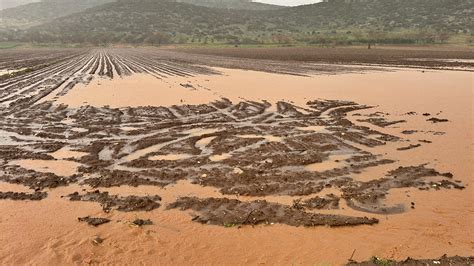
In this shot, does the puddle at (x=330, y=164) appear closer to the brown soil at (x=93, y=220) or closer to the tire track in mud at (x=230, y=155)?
the tire track in mud at (x=230, y=155)

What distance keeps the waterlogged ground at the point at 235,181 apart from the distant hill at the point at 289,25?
83727mm

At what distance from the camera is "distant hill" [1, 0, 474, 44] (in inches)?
4353

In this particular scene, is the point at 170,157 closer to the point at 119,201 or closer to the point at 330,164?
the point at 119,201

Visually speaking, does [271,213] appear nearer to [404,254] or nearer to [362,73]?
[404,254]

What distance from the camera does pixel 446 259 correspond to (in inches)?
253

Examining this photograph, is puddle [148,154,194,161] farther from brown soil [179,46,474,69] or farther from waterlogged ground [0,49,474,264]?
brown soil [179,46,474,69]

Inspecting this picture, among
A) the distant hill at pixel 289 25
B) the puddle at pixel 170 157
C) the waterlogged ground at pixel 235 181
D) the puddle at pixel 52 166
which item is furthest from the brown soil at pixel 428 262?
the distant hill at pixel 289 25

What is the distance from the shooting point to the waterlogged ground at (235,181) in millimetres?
7082

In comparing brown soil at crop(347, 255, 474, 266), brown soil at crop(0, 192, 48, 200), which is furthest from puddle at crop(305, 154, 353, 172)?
brown soil at crop(0, 192, 48, 200)

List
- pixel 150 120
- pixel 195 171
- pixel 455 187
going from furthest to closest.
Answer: pixel 150 120, pixel 195 171, pixel 455 187

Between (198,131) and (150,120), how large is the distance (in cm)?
276

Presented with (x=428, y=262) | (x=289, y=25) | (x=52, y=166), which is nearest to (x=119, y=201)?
(x=52, y=166)

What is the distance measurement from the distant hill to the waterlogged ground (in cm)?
8373

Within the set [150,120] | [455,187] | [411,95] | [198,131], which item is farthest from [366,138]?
[411,95]
